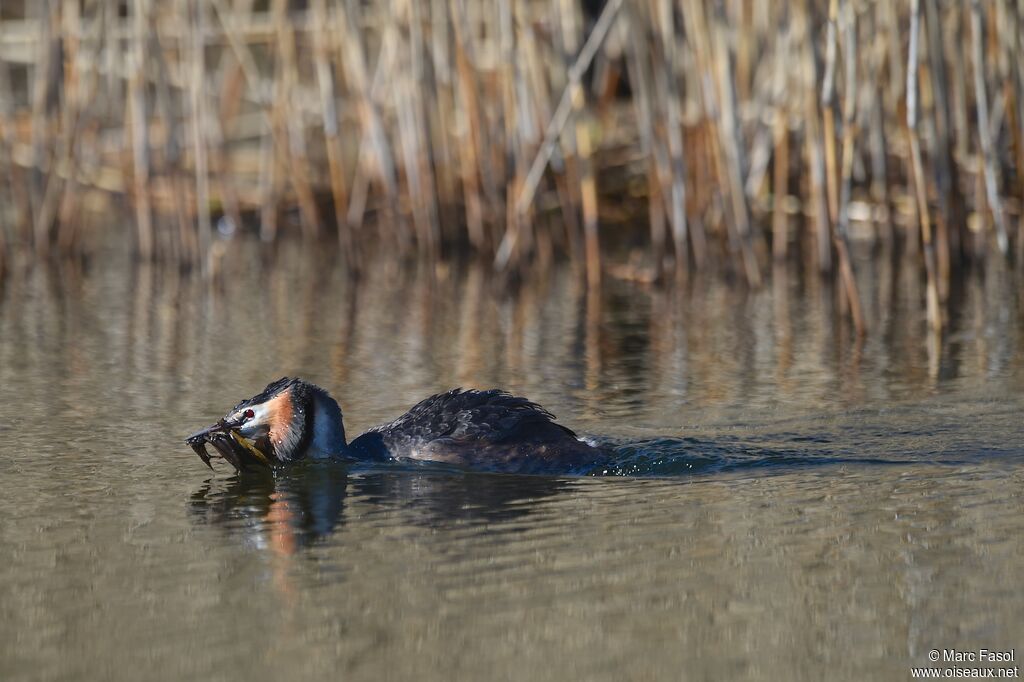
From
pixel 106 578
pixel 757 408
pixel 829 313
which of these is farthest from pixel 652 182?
pixel 106 578

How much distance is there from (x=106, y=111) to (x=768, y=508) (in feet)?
30.3

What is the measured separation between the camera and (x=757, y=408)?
686 centimetres

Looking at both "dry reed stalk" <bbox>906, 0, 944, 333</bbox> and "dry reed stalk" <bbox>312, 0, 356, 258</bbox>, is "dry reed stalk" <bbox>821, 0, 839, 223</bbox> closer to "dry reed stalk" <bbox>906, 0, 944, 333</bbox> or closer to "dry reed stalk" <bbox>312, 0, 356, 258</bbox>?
"dry reed stalk" <bbox>906, 0, 944, 333</bbox>

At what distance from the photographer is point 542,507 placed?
5.36m

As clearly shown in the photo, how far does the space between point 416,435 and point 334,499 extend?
21.7 inches

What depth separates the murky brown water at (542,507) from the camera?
392cm

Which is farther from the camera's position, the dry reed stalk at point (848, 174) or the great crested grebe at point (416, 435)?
the dry reed stalk at point (848, 174)

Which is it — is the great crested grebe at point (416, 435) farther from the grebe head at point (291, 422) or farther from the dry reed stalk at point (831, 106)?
the dry reed stalk at point (831, 106)

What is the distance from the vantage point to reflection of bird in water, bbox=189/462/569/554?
5211 millimetres

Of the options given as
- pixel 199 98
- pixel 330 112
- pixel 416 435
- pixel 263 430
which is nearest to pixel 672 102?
pixel 330 112

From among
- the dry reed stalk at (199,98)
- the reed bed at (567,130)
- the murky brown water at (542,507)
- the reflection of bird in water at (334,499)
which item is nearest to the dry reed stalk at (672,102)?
the reed bed at (567,130)

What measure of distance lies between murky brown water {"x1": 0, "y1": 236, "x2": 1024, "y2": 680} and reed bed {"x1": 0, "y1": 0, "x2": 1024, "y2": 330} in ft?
2.94

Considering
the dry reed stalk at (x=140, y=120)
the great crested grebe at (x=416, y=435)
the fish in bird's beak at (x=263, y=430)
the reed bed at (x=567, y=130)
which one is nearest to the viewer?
the great crested grebe at (x=416, y=435)

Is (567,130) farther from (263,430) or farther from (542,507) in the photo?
(542,507)
